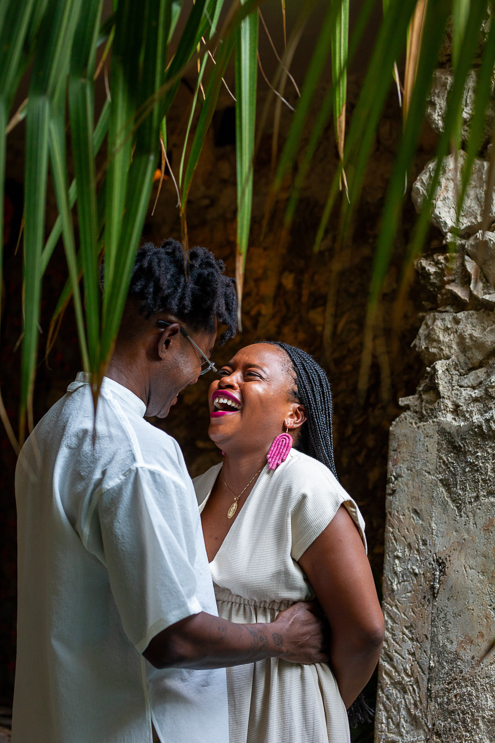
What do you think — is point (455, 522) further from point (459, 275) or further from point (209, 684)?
point (209, 684)

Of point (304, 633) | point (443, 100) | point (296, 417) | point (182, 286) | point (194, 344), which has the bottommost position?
point (304, 633)

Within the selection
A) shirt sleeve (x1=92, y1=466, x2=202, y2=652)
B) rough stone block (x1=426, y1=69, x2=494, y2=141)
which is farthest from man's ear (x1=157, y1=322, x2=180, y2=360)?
rough stone block (x1=426, y1=69, x2=494, y2=141)

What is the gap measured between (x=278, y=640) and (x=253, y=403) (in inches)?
29.6

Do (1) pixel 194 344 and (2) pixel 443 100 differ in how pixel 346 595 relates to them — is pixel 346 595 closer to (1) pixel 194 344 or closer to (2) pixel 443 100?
(1) pixel 194 344

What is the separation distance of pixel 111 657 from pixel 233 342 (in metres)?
3.41

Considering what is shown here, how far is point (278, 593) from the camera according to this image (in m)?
1.73

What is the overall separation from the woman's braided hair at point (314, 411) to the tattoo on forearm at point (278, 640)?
66 centimetres

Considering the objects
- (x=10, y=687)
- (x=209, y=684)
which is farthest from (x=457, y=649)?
(x=10, y=687)

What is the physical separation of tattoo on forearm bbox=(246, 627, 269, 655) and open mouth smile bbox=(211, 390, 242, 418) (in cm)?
75

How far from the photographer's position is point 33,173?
0.44m

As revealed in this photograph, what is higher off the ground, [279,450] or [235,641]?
[279,450]

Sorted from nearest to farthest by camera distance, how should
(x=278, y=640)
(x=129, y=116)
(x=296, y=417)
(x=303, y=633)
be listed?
(x=129, y=116) → (x=278, y=640) → (x=303, y=633) → (x=296, y=417)

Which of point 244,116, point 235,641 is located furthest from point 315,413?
point 244,116

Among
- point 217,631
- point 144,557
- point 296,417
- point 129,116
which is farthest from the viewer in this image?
point 296,417
